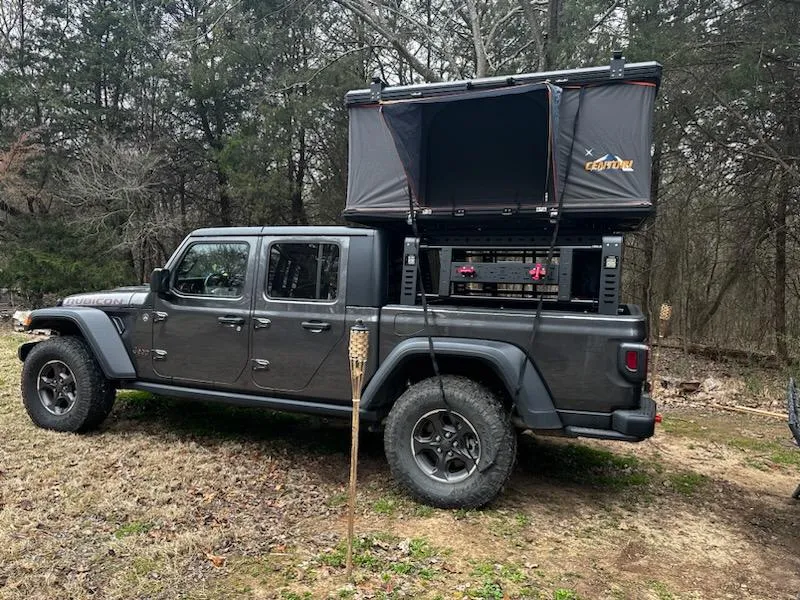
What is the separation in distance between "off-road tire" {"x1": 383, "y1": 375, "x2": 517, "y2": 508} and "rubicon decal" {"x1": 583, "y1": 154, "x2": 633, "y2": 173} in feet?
5.18

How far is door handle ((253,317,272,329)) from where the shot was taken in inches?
172

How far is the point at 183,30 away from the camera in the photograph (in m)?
14.7

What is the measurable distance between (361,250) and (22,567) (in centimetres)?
263

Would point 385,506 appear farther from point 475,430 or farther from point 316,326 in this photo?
point 316,326

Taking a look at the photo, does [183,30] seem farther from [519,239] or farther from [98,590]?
[98,590]

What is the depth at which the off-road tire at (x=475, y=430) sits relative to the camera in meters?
3.62

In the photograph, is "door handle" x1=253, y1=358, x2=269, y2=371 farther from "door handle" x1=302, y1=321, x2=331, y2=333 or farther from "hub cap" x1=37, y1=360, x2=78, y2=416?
"hub cap" x1=37, y1=360, x2=78, y2=416

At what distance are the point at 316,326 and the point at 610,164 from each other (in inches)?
87.8

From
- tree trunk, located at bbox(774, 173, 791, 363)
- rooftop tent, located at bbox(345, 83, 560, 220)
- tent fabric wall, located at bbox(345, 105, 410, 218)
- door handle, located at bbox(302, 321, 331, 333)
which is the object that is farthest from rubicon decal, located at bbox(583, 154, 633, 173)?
tree trunk, located at bbox(774, 173, 791, 363)

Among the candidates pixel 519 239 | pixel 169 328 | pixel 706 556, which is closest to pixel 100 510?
pixel 169 328

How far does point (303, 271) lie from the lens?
4.41 meters

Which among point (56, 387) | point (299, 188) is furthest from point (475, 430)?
point (299, 188)

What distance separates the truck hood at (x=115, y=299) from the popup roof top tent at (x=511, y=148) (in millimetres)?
A: 1976

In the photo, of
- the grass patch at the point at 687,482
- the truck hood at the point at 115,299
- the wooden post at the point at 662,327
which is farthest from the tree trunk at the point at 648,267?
the truck hood at the point at 115,299
